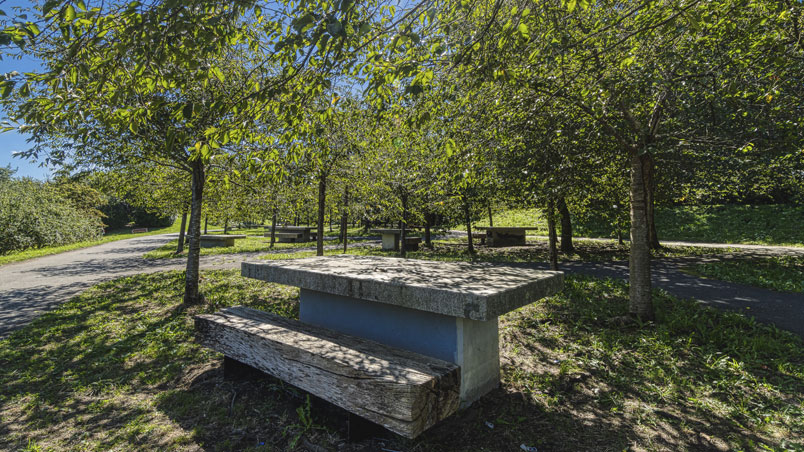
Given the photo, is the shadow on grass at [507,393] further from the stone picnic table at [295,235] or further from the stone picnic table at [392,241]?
the stone picnic table at [295,235]

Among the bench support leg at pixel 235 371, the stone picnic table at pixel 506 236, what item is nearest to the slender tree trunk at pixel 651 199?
the stone picnic table at pixel 506 236

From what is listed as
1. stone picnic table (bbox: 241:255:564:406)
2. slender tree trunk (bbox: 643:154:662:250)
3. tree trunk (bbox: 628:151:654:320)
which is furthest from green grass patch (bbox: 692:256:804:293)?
stone picnic table (bbox: 241:255:564:406)

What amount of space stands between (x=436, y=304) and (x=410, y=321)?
0.69 meters

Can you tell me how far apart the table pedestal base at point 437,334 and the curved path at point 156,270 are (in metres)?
4.69

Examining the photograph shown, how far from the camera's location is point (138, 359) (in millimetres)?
4262

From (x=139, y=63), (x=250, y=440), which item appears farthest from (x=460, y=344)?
(x=139, y=63)

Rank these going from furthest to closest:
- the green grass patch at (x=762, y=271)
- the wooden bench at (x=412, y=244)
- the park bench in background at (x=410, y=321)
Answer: the wooden bench at (x=412, y=244) < the green grass patch at (x=762, y=271) < the park bench in background at (x=410, y=321)

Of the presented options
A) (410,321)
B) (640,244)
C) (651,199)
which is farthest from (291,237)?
(410,321)

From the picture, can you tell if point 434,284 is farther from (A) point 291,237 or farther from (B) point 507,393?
(A) point 291,237

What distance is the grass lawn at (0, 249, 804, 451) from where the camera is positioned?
268 cm

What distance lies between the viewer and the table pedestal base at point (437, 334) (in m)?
2.95

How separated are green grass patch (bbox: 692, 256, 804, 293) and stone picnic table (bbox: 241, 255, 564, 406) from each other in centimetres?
742

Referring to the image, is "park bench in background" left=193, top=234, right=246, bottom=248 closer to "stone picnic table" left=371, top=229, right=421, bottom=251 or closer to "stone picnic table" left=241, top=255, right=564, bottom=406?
"stone picnic table" left=371, top=229, right=421, bottom=251

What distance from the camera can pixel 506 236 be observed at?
17.4 m
